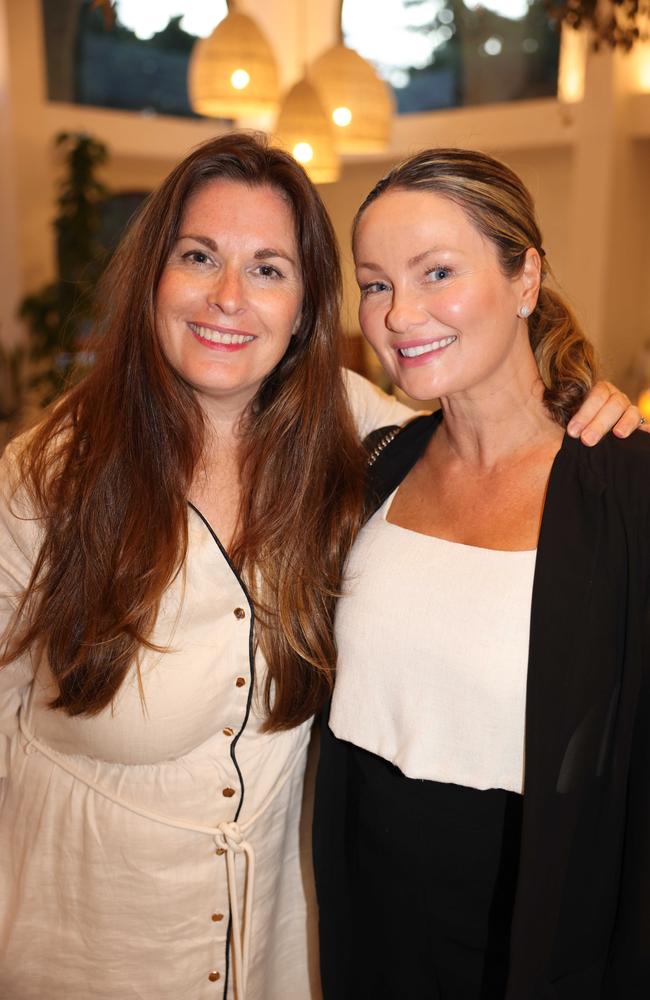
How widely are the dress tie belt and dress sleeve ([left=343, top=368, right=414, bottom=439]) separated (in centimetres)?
87

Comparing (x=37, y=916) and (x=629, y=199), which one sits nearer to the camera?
(x=37, y=916)

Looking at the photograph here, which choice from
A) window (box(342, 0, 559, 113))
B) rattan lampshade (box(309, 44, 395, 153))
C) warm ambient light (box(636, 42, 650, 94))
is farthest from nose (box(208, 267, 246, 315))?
window (box(342, 0, 559, 113))

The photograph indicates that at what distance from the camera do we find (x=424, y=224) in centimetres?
148

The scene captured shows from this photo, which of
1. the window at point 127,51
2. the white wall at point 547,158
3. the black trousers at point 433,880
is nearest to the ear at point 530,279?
the black trousers at point 433,880

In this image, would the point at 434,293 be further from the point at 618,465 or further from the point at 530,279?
the point at 618,465

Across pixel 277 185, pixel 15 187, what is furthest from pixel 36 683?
pixel 15 187

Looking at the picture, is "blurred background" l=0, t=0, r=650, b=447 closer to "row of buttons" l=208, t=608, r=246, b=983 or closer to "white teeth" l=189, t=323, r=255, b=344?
"white teeth" l=189, t=323, r=255, b=344

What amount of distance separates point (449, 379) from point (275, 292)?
1.19 feet

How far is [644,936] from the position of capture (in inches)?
54.9

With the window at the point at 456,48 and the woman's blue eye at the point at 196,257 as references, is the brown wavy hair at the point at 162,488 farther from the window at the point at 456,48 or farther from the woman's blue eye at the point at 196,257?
the window at the point at 456,48

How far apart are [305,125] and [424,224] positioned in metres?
2.50

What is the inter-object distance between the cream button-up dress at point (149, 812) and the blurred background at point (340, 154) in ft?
15.5

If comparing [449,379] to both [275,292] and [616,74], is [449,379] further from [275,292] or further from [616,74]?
[616,74]

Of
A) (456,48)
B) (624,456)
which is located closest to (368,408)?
(624,456)
